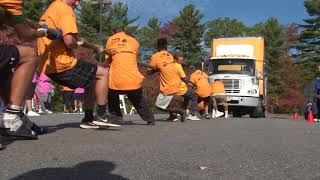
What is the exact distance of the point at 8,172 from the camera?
383cm

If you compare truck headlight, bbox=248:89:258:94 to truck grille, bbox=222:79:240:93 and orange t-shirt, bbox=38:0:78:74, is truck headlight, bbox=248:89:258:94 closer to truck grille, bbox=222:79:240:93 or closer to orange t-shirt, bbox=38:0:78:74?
truck grille, bbox=222:79:240:93

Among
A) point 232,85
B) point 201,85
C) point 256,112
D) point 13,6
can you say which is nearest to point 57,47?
point 13,6

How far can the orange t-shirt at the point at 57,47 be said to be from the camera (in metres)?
6.66

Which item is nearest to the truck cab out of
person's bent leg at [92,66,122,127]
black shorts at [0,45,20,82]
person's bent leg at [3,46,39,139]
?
person's bent leg at [92,66,122,127]

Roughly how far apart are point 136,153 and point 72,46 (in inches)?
81.5

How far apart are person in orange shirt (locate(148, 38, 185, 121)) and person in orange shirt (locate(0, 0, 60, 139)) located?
21.1 feet

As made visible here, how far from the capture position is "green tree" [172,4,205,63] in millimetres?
71125

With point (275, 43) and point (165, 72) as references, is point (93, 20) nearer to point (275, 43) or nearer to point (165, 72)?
point (275, 43)

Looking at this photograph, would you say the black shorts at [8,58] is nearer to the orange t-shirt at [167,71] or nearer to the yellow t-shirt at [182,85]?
the orange t-shirt at [167,71]

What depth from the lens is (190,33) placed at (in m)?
71.8

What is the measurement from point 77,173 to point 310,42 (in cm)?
6848

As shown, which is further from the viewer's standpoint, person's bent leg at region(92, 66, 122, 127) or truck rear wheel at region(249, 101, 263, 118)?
truck rear wheel at region(249, 101, 263, 118)

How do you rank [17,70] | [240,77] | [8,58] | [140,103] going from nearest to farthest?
[8,58]
[17,70]
[140,103]
[240,77]

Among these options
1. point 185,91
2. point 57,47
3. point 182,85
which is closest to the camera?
point 57,47
